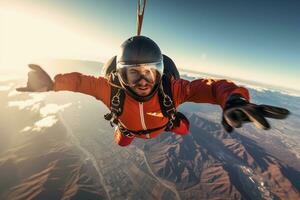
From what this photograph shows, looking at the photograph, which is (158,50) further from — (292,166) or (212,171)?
(292,166)

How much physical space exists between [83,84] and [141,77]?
1.09 m

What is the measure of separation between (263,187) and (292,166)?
44.4 metres

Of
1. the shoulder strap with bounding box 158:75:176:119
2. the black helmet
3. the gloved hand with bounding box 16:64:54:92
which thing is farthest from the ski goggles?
the gloved hand with bounding box 16:64:54:92

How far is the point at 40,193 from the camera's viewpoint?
8838cm

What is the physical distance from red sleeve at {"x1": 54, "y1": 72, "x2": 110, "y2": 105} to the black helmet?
0.51m

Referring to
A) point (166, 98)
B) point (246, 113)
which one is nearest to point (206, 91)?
point (166, 98)

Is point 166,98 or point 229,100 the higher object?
point 229,100

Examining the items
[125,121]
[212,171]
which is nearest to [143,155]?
[212,171]

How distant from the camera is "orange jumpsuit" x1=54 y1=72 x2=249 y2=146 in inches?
141

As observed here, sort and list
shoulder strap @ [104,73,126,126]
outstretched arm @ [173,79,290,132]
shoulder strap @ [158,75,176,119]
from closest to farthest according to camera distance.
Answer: outstretched arm @ [173,79,290,132]
shoulder strap @ [158,75,176,119]
shoulder strap @ [104,73,126,126]

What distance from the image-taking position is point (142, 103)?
168 inches

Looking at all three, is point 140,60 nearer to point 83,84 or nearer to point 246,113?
point 83,84

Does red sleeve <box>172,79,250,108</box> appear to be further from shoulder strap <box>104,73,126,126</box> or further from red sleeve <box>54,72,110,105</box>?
red sleeve <box>54,72,110,105</box>

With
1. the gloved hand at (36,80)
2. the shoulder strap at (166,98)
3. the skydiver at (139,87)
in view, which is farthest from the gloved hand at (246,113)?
the gloved hand at (36,80)
